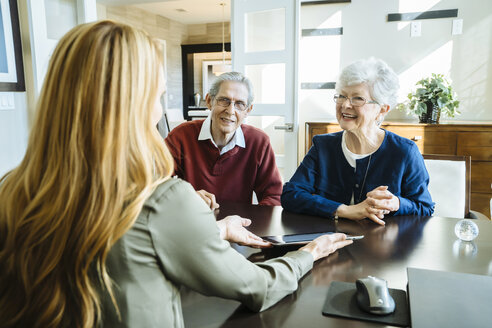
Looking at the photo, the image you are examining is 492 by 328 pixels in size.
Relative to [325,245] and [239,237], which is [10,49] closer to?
[239,237]

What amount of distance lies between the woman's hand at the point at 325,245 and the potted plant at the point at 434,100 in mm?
2797

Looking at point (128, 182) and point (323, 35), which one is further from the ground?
point (323, 35)

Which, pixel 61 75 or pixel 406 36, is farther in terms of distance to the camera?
pixel 406 36

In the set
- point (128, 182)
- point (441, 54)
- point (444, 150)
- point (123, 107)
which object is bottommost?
point (444, 150)

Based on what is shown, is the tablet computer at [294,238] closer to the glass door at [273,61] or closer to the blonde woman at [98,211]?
the blonde woman at [98,211]

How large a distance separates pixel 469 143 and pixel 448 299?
3000 millimetres

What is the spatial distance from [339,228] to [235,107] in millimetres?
954

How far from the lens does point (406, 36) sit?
12.5 ft

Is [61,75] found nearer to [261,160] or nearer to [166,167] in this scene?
[166,167]

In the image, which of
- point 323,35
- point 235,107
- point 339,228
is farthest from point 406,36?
point 339,228

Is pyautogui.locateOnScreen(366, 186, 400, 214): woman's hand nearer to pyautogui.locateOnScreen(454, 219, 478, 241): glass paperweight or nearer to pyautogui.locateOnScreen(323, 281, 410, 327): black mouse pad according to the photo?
pyautogui.locateOnScreen(454, 219, 478, 241): glass paperweight

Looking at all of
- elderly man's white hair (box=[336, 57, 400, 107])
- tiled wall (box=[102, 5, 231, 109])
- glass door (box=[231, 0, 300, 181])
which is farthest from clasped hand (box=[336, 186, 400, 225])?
tiled wall (box=[102, 5, 231, 109])

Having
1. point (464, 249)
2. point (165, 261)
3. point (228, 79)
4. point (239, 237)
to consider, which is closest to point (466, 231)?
point (464, 249)

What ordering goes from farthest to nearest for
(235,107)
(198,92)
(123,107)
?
(198,92) < (235,107) < (123,107)
